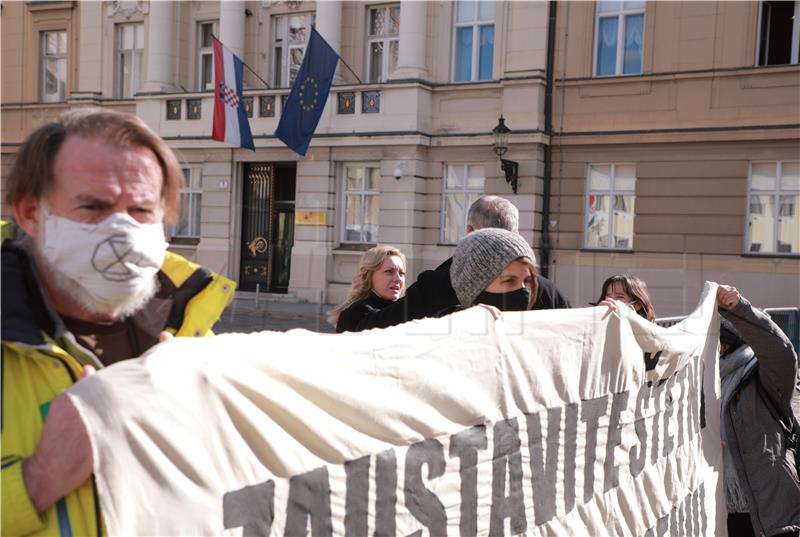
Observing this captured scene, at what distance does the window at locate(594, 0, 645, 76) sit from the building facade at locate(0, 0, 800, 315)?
0.04 m

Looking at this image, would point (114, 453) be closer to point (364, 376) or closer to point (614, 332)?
point (364, 376)

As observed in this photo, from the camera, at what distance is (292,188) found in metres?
22.9

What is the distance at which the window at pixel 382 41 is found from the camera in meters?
21.3

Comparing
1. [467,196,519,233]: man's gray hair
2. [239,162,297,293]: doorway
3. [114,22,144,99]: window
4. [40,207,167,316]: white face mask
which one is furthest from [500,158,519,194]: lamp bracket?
[40,207,167,316]: white face mask

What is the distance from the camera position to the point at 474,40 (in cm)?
2003

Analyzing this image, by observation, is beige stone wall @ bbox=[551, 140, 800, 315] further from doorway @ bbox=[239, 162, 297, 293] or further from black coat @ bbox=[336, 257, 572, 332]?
black coat @ bbox=[336, 257, 572, 332]

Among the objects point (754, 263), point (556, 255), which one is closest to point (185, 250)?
point (556, 255)

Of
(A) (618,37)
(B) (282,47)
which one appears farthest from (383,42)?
(A) (618,37)

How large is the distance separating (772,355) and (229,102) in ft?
53.8

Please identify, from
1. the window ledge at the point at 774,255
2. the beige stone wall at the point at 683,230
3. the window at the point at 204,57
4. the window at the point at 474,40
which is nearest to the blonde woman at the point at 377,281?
the beige stone wall at the point at 683,230

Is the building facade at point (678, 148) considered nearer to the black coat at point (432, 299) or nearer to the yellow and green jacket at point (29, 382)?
the black coat at point (432, 299)

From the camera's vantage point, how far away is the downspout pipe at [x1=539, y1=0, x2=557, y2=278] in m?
18.7

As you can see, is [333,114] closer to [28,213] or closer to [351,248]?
[351,248]

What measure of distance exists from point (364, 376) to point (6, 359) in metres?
0.90
